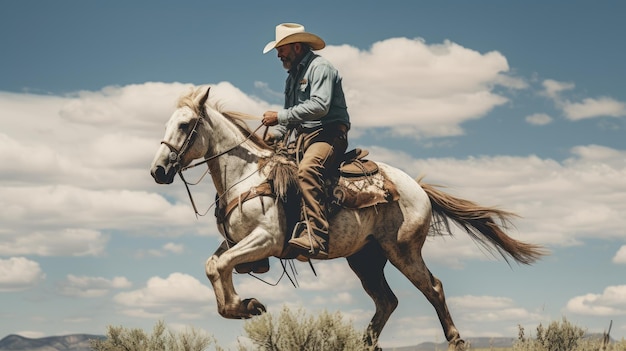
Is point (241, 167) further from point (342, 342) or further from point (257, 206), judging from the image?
point (342, 342)

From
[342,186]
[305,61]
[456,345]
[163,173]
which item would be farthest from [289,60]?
[456,345]

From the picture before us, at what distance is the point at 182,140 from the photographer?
31.6 ft

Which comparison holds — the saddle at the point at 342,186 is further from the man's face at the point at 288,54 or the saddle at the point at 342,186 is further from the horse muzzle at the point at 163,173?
the man's face at the point at 288,54

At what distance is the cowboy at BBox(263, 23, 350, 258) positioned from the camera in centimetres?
973

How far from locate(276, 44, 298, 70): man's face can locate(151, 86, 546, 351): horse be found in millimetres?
1038

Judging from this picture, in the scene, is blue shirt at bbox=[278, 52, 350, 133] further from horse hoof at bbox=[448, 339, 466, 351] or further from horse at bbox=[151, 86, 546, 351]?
horse hoof at bbox=[448, 339, 466, 351]

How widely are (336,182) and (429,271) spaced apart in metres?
2.08

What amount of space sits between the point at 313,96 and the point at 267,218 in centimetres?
170

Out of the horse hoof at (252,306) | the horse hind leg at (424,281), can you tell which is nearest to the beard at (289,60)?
the horse hind leg at (424,281)

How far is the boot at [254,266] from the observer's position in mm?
9961

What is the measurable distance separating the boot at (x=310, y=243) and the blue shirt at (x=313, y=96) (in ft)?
4.65

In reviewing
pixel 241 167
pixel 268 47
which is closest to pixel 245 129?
pixel 241 167

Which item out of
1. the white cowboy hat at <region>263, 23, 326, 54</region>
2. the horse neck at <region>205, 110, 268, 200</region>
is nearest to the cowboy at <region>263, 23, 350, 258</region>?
the white cowboy hat at <region>263, 23, 326, 54</region>

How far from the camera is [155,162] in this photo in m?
9.48
